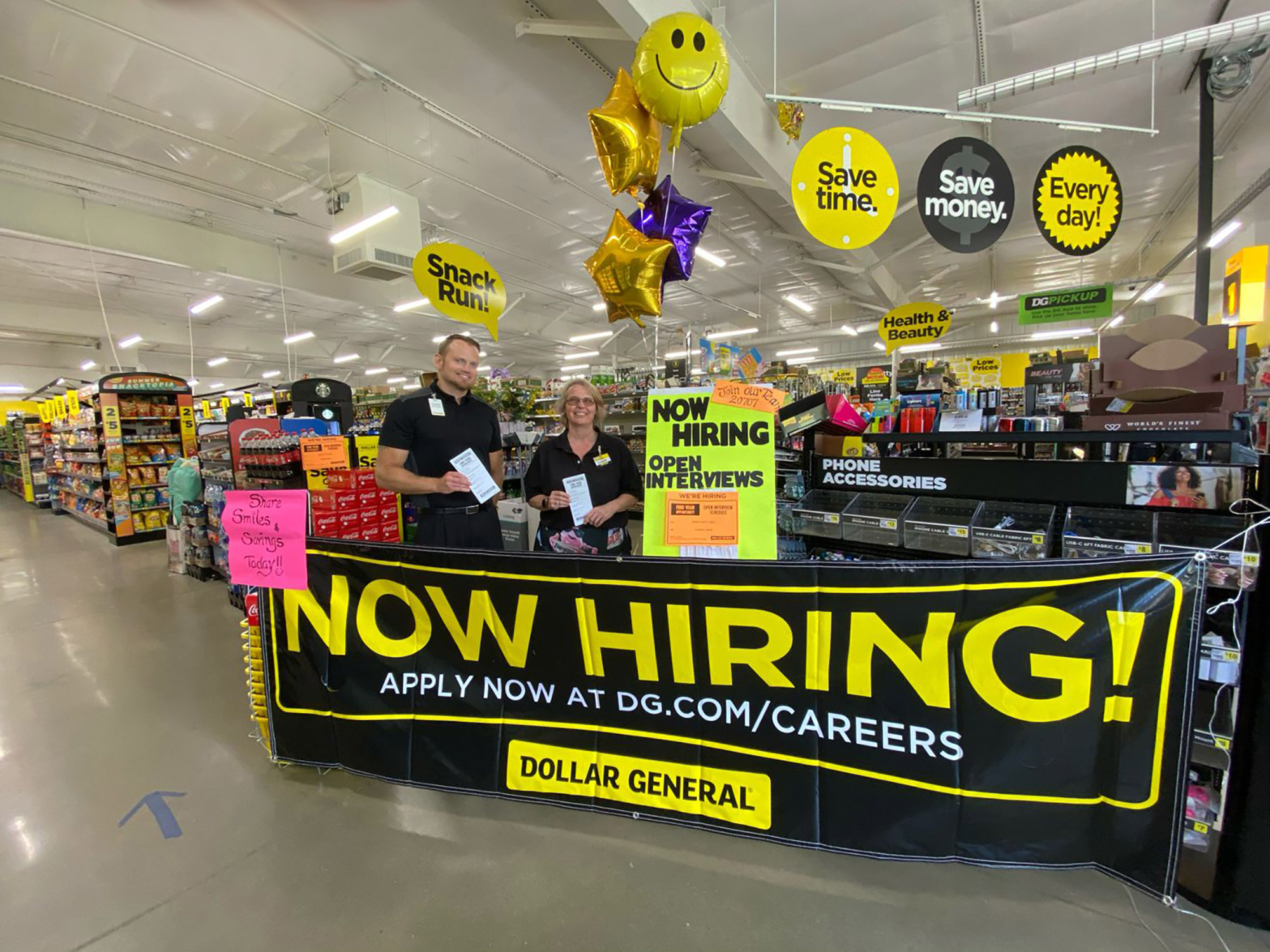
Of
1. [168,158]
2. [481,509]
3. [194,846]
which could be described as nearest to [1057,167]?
[481,509]

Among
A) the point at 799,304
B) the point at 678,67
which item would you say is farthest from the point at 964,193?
the point at 799,304

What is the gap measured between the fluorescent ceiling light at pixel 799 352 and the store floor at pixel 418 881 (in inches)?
695

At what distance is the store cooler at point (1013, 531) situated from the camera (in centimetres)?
163

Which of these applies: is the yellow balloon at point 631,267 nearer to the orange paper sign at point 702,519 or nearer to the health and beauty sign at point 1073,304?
the orange paper sign at point 702,519

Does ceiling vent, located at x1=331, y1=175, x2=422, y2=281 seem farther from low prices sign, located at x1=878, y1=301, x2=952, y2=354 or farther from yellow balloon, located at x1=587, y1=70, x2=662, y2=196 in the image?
low prices sign, located at x1=878, y1=301, x2=952, y2=354

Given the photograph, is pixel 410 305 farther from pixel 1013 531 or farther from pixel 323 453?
pixel 1013 531

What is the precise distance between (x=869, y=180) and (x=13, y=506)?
2070 cm

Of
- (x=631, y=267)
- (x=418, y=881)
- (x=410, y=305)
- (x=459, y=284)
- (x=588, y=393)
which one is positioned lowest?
(x=418, y=881)

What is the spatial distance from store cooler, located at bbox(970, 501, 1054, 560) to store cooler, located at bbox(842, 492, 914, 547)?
0.24m

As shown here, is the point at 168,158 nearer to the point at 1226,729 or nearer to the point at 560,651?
the point at 560,651

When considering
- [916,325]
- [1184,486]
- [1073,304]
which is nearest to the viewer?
[1184,486]

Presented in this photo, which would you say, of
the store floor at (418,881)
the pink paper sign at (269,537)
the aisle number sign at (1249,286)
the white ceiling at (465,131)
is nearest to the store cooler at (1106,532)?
the store floor at (418,881)

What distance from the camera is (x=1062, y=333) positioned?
1495 centimetres

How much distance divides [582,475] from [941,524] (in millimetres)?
1487
